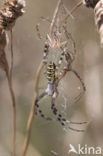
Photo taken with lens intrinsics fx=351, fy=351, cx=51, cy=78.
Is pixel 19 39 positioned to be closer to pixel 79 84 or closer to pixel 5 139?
pixel 79 84

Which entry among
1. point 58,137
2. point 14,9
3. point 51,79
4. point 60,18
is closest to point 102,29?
point 14,9

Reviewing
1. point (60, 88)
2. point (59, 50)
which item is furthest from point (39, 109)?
point (59, 50)

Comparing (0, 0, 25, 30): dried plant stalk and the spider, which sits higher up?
(0, 0, 25, 30): dried plant stalk

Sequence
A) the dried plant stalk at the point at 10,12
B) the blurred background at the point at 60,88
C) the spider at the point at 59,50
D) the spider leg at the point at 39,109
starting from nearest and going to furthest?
1. the dried plant stalk at the point at 10,12
2. the spider at the point at 59,50
3. the spider leg at the point at 39,109
4. the blurred background at the point at 60,88

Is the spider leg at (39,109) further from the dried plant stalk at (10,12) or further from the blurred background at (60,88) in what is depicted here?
the dried plant stalk at (10,12)

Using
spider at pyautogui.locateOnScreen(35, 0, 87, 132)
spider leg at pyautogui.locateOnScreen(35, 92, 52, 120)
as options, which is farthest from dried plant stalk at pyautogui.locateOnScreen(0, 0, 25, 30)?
spider leg at pyautogui.locateOnScreen(35, 92, 52, 120)

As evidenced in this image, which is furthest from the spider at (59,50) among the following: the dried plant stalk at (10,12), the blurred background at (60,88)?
the blurred background at (60,88)

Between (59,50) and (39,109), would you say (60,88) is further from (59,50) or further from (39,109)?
(59,50)

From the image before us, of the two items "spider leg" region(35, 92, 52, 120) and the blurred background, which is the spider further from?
the blurred background
